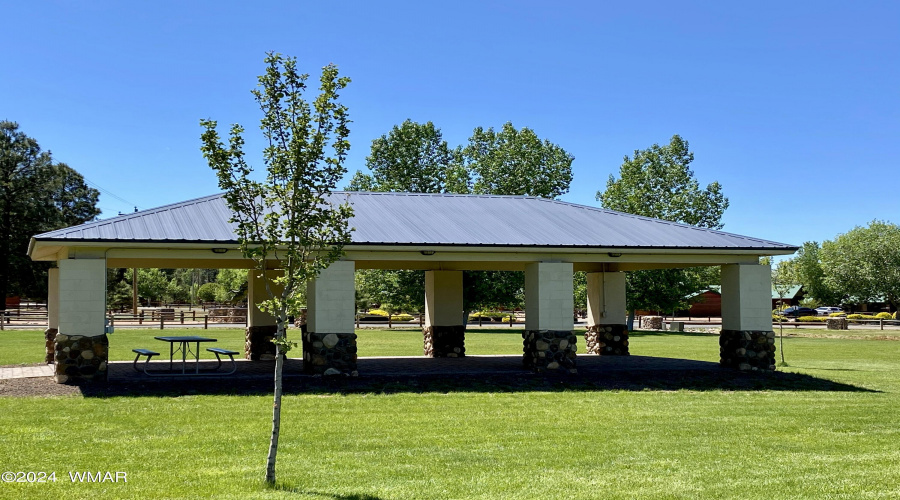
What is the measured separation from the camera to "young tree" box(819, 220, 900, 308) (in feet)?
206

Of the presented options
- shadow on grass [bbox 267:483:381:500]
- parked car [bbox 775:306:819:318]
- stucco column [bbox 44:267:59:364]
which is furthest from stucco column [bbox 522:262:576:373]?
parked car [bbox 775:306:819:318]

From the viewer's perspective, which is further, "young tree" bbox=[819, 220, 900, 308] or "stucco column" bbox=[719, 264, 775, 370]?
"young tree" bbox=[819, 220, 900, 308]

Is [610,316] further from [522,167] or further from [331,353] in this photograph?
[522,167]

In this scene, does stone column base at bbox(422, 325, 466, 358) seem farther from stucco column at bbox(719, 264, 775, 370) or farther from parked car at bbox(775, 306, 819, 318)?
parked car at bbox(775, 306, 819, 318)

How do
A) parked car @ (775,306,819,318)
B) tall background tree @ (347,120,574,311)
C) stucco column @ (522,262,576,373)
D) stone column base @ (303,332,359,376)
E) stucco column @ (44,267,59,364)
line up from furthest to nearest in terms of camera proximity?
parked car @ (775,306,819,318), tall background tree @ (347,120,574,311), stucco column @ (44,267,59,364), stucco column @ (522,262,576,373), stone column base @ (303,332,359,376)

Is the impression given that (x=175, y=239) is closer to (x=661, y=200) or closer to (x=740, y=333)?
(x=740, y=333)

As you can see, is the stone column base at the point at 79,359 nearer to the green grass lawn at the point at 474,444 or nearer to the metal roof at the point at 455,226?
the green grass lawn at the point at 474,444

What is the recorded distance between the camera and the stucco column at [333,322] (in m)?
15.3

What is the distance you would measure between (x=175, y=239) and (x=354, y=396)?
4.31m

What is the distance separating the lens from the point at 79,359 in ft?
46.3

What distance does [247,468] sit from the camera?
26.0 feet

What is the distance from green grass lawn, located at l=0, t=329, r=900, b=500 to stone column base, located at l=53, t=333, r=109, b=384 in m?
1.61

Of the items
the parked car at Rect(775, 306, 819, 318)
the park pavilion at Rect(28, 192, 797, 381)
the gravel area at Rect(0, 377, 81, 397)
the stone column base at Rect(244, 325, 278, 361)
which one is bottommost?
the parked car at Rect(775, 306, 819, 318)

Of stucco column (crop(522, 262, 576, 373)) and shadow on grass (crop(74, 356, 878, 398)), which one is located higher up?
stucco column (crop(522, 262, 576, 373))
